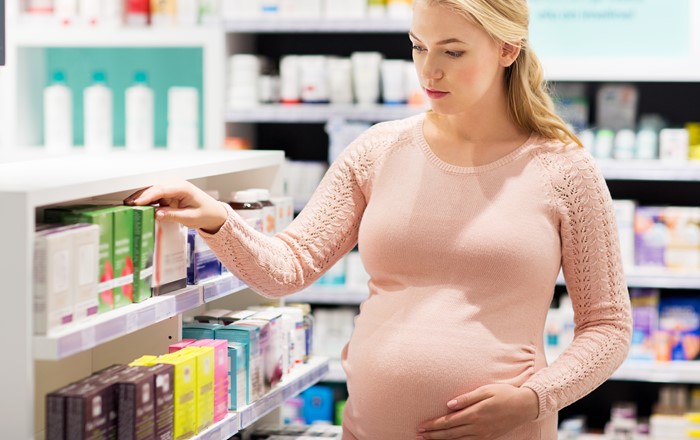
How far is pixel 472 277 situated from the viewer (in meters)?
2.44

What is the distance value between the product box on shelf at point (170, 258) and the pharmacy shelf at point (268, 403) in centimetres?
35

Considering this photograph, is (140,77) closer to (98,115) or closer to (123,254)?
(98,115)

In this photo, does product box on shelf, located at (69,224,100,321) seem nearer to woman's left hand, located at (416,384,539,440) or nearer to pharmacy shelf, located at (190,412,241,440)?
pharmacy shelf, located at (190,412,241,440)

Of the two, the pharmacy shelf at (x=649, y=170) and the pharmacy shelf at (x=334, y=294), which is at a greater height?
the pharmacy shelf at (x=649, y=170)

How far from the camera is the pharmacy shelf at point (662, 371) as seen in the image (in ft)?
16.0

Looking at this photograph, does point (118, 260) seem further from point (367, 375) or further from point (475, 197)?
point (475, 197)

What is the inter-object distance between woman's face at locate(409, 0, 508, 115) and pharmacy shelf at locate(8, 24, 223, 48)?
267 centimetres

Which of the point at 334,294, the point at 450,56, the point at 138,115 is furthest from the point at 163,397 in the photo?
the point at 138,115

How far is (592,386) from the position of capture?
98.9 inches

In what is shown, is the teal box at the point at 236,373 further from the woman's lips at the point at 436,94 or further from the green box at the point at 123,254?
the woman's lips at the point at 436,94

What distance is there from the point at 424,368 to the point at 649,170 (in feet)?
8.92

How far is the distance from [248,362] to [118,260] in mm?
648

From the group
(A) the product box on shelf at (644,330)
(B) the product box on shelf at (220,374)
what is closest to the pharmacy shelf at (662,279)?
(A) the product box on shelf at (644,330)

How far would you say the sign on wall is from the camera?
16.2 feet
